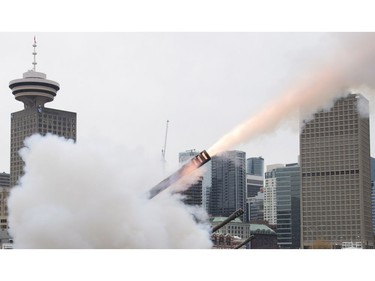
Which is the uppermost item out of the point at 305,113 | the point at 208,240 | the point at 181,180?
the point at 305,113

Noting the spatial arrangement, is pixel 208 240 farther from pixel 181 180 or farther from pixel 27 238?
pixel 27 238

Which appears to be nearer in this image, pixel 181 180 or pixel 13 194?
pixel 13 194

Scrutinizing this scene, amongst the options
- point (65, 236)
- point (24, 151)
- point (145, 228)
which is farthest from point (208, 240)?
point (24, 151)
